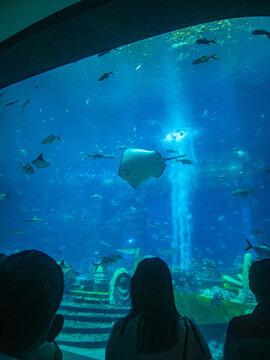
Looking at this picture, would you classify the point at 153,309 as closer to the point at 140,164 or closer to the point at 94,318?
the point at 140,164

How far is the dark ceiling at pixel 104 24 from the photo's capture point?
1.93 meters

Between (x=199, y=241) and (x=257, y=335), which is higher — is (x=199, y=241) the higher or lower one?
the higher one

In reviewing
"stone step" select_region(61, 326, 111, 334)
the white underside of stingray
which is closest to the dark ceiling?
the white underside of stingray

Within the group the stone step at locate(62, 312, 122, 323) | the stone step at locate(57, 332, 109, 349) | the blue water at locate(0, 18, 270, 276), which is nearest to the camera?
the stone step at locate(57, 332, 109, 349)

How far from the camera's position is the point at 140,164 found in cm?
579

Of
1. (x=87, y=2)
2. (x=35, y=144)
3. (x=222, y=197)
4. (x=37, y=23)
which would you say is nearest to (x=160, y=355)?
(x=87, y=2)

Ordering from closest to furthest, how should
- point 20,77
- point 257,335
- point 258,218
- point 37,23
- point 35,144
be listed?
1. point 257,335
2. point 37,23
3. point 20,77
4. point 258,218
5. point 35,144

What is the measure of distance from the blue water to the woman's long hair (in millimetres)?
10742

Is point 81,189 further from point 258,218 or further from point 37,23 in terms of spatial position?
point 37,23

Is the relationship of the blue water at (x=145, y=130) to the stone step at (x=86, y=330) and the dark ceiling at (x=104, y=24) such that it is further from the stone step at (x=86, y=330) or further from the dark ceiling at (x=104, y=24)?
the dark ceiling at (x=104, y=24)

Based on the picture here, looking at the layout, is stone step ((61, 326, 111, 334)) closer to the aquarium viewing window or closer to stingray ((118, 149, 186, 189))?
the aquarium viewing window

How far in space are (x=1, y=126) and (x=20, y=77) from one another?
62.7ft

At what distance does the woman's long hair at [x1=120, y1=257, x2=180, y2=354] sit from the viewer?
1200 millimetres

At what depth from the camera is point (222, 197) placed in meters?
29.8
